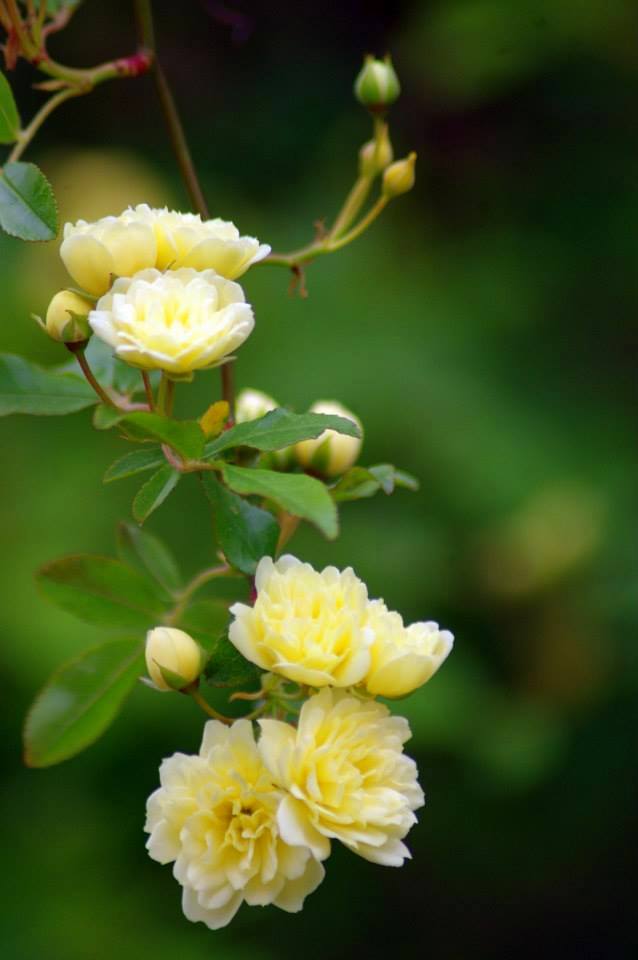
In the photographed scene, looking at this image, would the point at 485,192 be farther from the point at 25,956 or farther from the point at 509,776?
the point at 25,956

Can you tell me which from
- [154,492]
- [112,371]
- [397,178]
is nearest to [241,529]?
[154,492]

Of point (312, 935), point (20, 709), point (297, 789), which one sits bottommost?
point (312, 935)

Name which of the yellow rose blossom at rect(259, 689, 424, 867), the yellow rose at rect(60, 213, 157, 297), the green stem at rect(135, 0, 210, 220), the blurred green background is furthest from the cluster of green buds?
the blurred green background

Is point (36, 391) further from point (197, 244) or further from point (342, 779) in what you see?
point (342, 779)

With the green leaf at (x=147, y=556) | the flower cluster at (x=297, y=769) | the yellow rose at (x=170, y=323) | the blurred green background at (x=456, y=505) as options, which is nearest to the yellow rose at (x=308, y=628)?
the flower cluster at (x=297, y=769)

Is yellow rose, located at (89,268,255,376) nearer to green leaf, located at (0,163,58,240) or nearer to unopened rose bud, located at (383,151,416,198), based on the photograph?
green leaf, located at (0,163,58,240)

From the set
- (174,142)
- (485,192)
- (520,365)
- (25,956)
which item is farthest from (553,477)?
(174,142)
